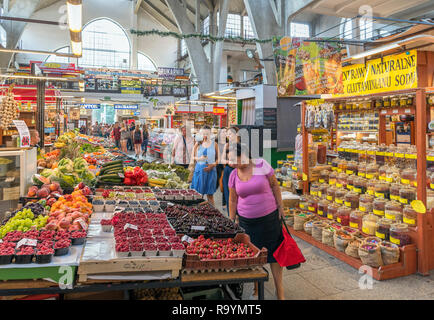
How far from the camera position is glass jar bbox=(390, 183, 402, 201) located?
Answer: 4.38 meters

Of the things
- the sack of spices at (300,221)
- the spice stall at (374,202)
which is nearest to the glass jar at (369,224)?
the spice stall at (374,202)

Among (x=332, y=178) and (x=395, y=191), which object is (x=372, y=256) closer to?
(x=395, y=191)

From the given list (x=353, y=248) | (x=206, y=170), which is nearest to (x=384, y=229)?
(x=353, y=248)

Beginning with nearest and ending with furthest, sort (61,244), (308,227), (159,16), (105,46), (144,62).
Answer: (61,244) → (308,227) → (159,16) → (105,46) → (144,62)

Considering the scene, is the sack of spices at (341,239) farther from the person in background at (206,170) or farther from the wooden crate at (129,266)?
the wooden crate at (129,266)

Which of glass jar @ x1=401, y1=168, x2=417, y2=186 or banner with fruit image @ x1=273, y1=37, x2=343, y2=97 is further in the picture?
banner with fruit image @ x1=273, y1=37, x2=343, y2=97

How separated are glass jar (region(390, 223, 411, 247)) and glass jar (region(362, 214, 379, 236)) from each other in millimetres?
285

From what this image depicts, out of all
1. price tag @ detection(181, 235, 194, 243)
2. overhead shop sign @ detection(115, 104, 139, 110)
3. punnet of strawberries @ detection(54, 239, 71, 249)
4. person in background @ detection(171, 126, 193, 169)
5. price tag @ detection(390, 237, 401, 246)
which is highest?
overhead shop sign @ detection(115, 104, 139, 110)

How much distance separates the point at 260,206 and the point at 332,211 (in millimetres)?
2361

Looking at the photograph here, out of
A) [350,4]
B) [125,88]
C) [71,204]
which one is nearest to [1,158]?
[71,204]

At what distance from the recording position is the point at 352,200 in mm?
4930

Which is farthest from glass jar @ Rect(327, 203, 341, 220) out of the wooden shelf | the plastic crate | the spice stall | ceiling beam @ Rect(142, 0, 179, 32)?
ceiling beam @ Rect(142, 0, 179, 32)

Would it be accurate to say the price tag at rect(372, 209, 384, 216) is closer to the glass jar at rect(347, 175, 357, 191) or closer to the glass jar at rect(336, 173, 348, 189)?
the glass jar at rect(347, 175, 357, 191)
